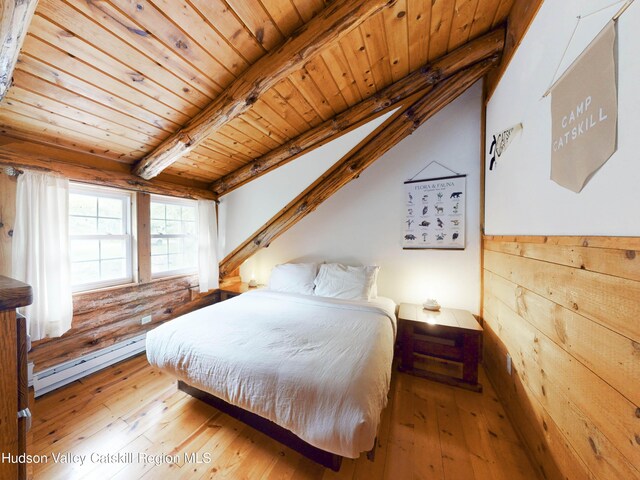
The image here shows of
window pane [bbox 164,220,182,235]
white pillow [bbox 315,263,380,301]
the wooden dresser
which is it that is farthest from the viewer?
window pane [bbox 164,220,182,235]

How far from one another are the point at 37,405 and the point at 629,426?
3.28 metres

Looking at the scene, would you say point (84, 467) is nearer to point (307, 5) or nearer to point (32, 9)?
point (32, 9)

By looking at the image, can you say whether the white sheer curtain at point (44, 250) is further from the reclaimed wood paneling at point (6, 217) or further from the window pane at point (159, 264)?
the window pane at point (159, 264)

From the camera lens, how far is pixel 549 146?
Result: 110 centimetres

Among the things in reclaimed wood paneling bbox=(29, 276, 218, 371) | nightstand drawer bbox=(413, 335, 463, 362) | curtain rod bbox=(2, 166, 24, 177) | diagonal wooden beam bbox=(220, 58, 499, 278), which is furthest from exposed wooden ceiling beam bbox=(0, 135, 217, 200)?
nightstand drawer bbox=(413, 335, 463, 362)

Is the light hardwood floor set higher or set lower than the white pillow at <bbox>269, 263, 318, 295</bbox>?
lower

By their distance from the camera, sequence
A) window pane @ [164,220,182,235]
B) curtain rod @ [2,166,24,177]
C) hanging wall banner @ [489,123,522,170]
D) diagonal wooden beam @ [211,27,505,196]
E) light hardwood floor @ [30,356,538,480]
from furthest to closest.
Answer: window pane @ [164,220,182,235] < diagonal wooden beam @ [211,27,505,196] < curtain rod @ [2,166,24,177] < hanging wall banner @ [489,123,522,170] < light hardwood floor @ [30,356,538,480]

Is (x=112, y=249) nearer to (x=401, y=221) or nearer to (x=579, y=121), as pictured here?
(x=401, y=221)

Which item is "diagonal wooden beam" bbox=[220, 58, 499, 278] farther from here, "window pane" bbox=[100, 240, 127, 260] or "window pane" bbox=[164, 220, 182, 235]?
"window pane" bbox=[100, 240, 127, 260]

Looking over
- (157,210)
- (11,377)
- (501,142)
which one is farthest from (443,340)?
(157,210)

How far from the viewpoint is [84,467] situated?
1258mm

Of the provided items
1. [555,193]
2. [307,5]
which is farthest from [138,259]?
[555,193]

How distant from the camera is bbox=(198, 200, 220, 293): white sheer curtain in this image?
297 centimetres

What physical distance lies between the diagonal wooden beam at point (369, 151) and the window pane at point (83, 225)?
1445mm
